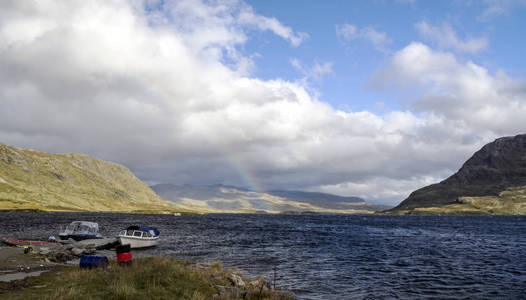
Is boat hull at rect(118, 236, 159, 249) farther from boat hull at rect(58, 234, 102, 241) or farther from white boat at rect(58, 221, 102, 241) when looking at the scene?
white boat at rect(58, 221, 102, 241)

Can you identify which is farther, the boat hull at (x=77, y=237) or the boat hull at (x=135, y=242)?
the boat hull at (x=77, y=237)

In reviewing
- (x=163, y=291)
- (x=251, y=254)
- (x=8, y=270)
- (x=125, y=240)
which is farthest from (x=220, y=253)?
(x=163, y=291)

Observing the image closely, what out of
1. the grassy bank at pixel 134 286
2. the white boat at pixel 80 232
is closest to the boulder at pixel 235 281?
the grassy bank at pixel 134 286

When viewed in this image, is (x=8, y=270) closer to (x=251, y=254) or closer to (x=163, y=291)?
(x=163, y=291)

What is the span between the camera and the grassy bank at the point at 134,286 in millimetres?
18812

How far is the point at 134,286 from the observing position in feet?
68.3

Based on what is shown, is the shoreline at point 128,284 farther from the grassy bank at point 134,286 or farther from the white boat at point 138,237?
the white boat at point 138,237

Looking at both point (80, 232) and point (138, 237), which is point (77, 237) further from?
point (138, 237)

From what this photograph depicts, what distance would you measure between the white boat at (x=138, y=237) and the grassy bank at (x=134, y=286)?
3390 centimetres

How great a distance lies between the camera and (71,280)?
22578 mm

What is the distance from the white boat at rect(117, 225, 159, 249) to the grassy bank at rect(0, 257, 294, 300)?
3390 cm

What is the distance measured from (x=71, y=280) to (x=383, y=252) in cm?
4909

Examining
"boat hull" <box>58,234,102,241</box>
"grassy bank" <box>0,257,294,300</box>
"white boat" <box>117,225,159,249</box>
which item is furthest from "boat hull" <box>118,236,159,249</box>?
"grassy bank" <box>0,257,294,300</box>

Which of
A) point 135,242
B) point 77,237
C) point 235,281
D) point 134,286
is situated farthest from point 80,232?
point 134,286
